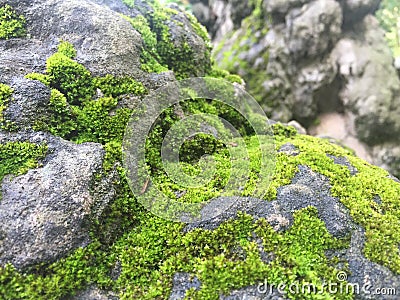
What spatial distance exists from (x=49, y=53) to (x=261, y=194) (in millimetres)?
2519

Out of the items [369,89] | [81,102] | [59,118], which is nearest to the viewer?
[59,118]

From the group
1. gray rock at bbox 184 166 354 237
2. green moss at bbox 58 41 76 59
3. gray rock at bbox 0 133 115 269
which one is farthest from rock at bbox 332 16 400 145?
gray rock at bbox 0 133 115 269

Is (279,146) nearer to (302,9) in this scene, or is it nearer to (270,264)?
(270,264)

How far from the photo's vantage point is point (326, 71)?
7633 millimetres

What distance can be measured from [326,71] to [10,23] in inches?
261

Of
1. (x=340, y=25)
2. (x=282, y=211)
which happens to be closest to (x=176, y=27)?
(x=282, y=211)

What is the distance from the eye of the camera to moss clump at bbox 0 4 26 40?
324 centimetres

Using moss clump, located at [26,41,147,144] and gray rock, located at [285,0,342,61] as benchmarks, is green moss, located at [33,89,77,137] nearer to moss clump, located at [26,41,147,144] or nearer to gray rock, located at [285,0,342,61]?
moss clump, located at [26,41,147,144]

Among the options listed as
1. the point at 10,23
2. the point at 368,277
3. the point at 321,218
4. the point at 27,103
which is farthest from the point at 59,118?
the point at 368,277

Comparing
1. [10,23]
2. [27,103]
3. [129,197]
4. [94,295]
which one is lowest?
[94,295]

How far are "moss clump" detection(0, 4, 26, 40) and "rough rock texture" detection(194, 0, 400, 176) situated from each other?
5.35 metres

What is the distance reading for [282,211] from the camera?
8.55 ft

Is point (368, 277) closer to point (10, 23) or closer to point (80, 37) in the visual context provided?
point (80, 37)

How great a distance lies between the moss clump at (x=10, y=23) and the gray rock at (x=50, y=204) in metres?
1.34
